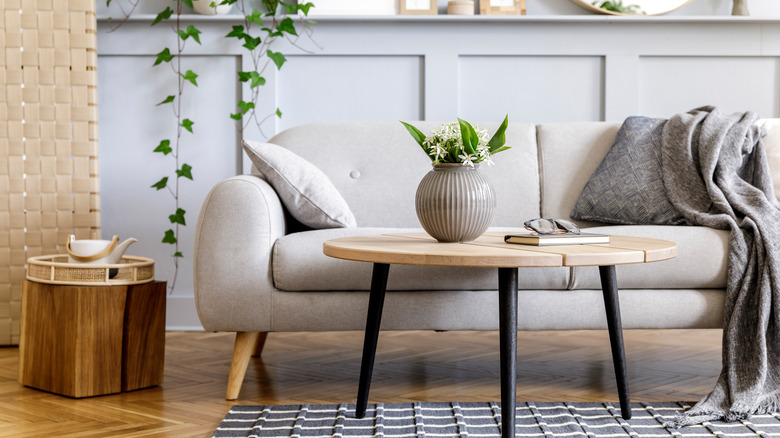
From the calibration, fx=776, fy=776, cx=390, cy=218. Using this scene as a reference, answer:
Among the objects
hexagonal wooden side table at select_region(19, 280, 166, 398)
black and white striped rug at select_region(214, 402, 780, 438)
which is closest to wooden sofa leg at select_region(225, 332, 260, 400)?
black and white striped rug at select_region(214, 402, 780, 438)

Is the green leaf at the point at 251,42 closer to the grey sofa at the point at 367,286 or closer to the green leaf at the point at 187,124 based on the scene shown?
the green leaf at the point at 187,124

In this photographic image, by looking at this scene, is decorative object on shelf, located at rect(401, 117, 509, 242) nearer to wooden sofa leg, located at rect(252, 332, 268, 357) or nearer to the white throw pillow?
the white throw pillow

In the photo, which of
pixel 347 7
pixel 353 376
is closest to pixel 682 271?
pixel 353 376

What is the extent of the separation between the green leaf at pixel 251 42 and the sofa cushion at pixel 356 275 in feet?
4.59

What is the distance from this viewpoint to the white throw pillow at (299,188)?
7.66 ft

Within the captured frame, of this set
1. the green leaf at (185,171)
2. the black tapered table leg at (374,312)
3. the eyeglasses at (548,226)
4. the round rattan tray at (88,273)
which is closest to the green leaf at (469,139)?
the eyeglasses at (548,226)

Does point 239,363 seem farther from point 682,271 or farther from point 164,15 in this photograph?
point 164,15

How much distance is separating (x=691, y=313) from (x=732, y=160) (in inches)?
23.3

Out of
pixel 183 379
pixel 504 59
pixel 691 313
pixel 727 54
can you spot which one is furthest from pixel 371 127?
pixel 727 54

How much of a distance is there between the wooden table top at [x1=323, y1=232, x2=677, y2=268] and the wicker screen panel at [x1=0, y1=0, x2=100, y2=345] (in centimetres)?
167

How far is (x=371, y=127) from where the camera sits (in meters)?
2.90

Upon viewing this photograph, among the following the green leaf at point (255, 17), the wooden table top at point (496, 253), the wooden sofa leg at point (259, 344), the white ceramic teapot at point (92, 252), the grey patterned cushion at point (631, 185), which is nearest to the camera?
the wooden table top at point (496, 253)

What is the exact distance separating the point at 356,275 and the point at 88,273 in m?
0.78

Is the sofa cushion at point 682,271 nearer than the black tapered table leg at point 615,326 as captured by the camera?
No
